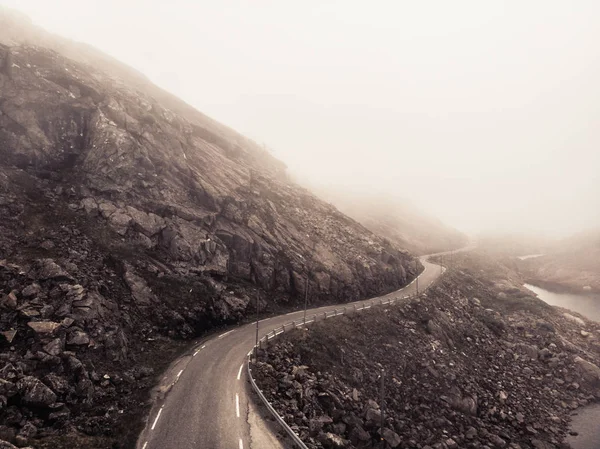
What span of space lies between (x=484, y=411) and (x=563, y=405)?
1330 cm

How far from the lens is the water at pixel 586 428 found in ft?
110

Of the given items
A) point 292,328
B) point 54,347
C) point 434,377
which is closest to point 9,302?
point 54,347

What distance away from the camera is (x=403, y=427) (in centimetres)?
2983

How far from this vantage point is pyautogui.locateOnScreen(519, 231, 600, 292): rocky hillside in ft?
331

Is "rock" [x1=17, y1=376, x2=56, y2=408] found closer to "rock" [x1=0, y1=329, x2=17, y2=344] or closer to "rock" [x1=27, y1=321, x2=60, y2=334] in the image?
"rock" [x1=0, y1=329, x2=17, y2=344]

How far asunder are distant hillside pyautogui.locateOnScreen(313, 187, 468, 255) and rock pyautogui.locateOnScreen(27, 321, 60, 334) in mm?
98889

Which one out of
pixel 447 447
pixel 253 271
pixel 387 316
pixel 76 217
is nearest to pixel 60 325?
pixel 76 217

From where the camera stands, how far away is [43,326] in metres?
24.2

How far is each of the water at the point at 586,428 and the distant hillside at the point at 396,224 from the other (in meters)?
71.3

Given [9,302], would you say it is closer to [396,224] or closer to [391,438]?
[391,438]

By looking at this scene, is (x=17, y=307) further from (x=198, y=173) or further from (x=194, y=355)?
(x=198, y=173)

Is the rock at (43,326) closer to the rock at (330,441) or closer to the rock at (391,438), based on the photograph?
the rock at (330,441)

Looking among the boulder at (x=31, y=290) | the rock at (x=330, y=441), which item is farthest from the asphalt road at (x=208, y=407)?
the boulder at (x=31, y=290)

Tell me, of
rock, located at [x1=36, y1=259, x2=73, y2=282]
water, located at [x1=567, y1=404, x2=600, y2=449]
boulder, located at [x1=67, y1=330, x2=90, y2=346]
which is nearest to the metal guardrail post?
boulder, located at [x1=67, y1=330, x2=90, y2=346]
